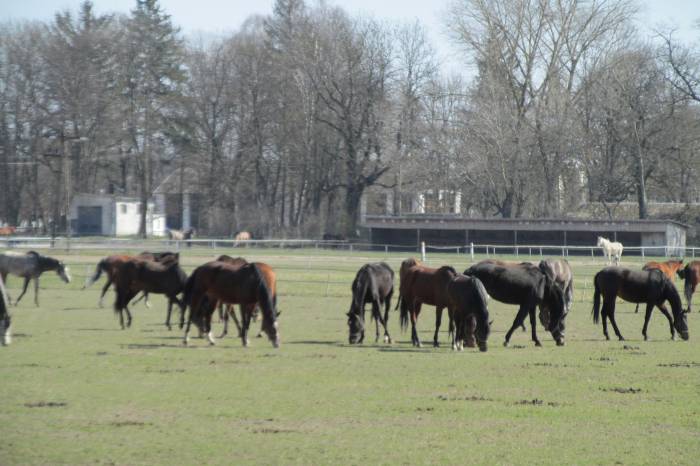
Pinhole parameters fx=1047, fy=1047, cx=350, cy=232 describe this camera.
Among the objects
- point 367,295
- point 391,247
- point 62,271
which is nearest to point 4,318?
point 367,295

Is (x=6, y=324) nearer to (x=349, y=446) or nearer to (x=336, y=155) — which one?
(x=349, y=446)

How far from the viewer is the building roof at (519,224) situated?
205 feet

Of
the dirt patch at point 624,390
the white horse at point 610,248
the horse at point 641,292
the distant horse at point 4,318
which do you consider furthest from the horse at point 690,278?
the white horse at point 610,248

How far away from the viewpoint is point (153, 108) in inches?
3137

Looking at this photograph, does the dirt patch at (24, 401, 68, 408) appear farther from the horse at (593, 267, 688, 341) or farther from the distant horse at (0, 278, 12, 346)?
the horse at (593, 267, 688, 341)

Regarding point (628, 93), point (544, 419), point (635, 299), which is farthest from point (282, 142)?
point (544, 419)

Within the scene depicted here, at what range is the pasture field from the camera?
10367mm

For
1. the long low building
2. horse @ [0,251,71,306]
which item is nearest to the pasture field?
horse @ [0,251,71,306]

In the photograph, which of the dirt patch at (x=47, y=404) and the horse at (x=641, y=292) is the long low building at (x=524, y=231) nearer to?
the horse at (x=641, y=292)

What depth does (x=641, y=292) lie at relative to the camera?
2211cm

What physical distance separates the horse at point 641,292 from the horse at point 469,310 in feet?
13.4

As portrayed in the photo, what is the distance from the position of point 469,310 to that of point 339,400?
575 cm

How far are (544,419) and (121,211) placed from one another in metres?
74.5

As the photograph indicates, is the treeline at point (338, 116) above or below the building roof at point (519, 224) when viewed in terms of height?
above
